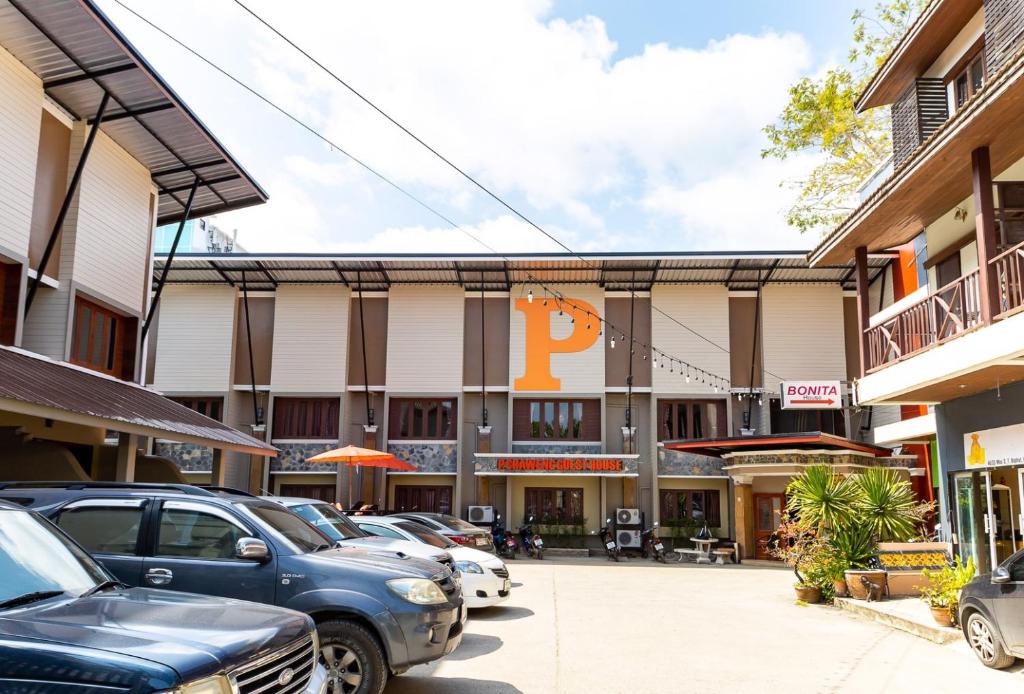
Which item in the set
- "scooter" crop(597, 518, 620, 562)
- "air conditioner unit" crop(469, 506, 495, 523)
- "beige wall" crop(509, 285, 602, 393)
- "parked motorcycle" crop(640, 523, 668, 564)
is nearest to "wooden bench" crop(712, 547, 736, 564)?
"parked motorcycle" crop(640, 523, 668, 564)

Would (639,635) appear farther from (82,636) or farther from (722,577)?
(722,577)

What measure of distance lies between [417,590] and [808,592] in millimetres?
9925

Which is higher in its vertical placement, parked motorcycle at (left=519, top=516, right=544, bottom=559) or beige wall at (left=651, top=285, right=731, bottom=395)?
beige wall at (left=651, top=285, right=731, bottom=395)

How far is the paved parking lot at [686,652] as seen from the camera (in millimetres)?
8023

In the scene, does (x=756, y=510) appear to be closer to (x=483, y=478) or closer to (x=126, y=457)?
(x=483, y=478)

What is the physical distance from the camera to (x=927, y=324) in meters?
13.8

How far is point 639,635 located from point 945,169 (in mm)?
7756

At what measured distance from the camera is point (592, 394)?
91.9 ft

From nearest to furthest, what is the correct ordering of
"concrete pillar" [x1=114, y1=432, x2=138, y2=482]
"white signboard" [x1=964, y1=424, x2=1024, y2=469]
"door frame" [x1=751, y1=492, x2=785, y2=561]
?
"white signboard" [x1=964, y1=424, x2=1024, y2=469], "concrete pillar" [x1=114, y1=432, x2=138, y2=482], "door frame" [x1=751, y1=492, x2=785, y2=561]

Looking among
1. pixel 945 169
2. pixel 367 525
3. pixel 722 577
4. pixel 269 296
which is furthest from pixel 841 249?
pixel 269 296

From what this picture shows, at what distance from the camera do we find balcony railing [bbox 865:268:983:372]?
11742mm

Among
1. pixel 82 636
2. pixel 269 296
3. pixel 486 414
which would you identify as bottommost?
pixel 82 636

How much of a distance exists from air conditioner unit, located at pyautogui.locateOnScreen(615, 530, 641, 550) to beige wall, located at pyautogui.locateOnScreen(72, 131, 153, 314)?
618 inches

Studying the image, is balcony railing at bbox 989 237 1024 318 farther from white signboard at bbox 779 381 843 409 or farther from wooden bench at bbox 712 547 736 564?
white signboard at bbox 779 381 843 409
